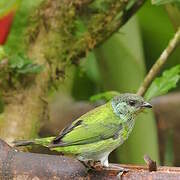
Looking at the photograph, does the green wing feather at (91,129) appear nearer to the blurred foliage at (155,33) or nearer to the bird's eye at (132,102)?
the bird's eye at (132,102)

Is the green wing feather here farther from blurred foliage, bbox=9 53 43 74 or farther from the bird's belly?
blurred foliage, bbox=9 53 43 74

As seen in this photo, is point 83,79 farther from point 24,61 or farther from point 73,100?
point 24,61

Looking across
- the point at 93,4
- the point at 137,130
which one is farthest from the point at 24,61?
the point at 137,130

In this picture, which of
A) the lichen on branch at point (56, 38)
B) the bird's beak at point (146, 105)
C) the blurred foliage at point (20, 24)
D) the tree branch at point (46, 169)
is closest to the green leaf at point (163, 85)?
the bird's beak at point (146, 105)

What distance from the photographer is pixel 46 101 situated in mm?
2697

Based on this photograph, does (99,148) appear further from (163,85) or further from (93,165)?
(163,85)

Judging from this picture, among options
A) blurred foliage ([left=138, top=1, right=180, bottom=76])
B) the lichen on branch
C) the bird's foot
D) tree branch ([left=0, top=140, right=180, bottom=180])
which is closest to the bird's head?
the bird's foot

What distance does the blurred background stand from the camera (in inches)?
113

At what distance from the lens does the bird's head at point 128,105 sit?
214cm

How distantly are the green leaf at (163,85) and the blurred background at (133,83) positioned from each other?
1.03 feet

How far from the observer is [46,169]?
5.43 ft

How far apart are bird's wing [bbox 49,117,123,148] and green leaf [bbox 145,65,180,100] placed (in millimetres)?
277

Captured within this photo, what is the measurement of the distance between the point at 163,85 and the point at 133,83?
0.55m

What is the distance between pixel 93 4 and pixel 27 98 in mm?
568
